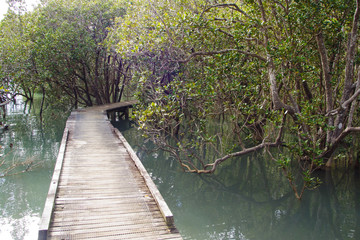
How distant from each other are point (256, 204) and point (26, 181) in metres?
5.78

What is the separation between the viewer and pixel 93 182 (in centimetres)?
550

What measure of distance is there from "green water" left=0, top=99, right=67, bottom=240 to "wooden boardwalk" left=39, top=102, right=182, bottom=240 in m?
1.20

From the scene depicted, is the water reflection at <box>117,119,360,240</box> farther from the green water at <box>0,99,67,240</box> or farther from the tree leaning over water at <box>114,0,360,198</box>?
the green water at <box>0,99,67,240</box>

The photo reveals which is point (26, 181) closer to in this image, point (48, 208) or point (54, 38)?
point (48, 208)

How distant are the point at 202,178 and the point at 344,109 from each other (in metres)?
4.19

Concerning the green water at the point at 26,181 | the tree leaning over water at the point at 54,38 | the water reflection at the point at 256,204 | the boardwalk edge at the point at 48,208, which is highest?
the tree leaning over water at the point at 54,38

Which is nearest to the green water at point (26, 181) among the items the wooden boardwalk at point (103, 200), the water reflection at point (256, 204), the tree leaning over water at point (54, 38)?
the wooden boardwalk at point (103, 200)

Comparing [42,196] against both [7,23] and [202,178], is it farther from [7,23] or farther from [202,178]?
[7,23]

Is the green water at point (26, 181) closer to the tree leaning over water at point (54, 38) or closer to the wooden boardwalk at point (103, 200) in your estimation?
the wooden boardwalk at point (103, 200)

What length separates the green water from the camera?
5.94m

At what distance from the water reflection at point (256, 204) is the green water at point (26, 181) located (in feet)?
9.39

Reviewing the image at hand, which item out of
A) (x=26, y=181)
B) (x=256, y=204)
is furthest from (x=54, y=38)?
(x=256, y=204)

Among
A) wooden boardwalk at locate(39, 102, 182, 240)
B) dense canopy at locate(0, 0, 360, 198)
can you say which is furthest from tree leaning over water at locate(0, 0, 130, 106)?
wooden boardwalk at locate(39, 102, 182, 240)

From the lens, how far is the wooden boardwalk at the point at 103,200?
3.96m
